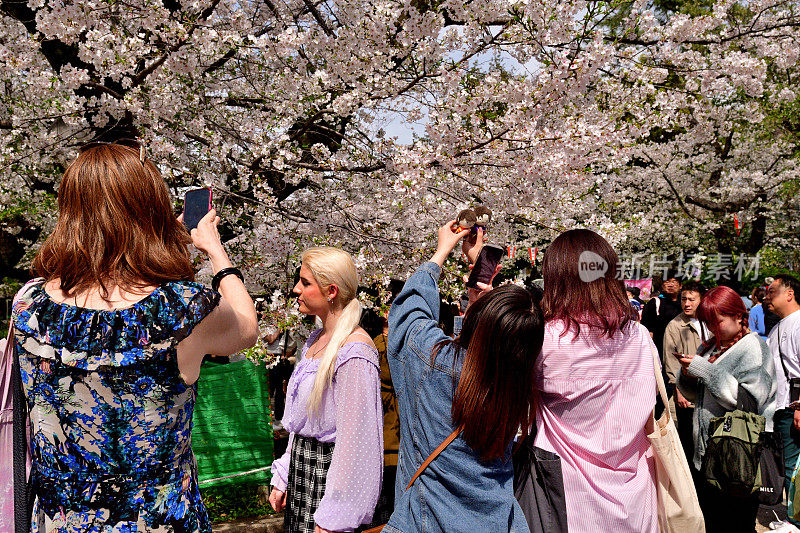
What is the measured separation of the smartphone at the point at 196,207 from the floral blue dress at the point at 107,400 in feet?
1.18

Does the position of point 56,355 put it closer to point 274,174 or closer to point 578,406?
point 578,406

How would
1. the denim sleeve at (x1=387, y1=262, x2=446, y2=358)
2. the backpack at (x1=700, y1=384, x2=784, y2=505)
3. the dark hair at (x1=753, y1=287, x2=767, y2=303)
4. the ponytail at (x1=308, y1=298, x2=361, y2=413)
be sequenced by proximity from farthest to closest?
the dark hair at (x1=753, y1=287, x2=767, y2=303) → the backpack at (x1=700, y1=384, x2=784, y2=505) → the ponytail at (x1=308, y1=298, x2=361, y2=413) → the denim sleeve at (x1=387, y1=262, x2=446, y2=358)

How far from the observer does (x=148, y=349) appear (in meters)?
1.52

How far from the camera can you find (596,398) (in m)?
2.22

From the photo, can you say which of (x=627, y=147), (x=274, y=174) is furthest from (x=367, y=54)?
(x=627, y=147)

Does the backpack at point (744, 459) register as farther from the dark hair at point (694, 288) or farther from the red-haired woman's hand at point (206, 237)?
the red-haired woman's hand at point (206, 237)

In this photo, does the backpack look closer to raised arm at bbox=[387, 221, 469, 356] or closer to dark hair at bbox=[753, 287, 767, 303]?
raised arm at bbox=[387, 221, 469, 356]

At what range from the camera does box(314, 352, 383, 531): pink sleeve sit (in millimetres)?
2266

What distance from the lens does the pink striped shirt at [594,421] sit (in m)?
2.21

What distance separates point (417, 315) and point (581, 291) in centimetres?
71

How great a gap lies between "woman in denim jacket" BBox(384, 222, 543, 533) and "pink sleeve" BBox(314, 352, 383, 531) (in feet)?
1.03

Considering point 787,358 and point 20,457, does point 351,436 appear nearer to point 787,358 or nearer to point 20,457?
point 20,457

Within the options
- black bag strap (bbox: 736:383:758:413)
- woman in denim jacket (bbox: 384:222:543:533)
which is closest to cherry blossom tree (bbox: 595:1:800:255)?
black bag strap (bbox: 736:383:758:413)

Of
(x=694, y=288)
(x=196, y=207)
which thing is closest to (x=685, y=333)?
(x=694, y=288)
